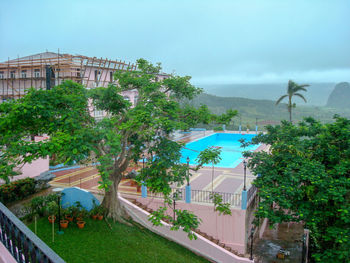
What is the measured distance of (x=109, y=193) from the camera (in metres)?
12.4

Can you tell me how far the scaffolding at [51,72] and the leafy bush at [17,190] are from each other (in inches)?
412

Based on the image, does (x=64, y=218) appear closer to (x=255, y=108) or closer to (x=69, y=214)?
(x=69, y=214)

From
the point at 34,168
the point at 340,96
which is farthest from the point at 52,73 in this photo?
the point at 340,96

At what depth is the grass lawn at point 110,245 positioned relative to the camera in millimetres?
9664

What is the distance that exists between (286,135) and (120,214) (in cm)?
781

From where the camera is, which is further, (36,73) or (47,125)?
(36,73)

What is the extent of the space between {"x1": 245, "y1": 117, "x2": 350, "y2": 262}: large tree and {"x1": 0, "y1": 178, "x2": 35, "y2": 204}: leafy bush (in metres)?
11.1

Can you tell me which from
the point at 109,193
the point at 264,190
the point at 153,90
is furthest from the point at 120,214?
the point at 264,190

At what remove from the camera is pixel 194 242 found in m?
12.4

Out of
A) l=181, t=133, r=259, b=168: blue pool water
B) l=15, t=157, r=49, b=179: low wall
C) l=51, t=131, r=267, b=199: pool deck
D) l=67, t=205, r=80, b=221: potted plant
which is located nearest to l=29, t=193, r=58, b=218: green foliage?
l=67, t=205, r=80, b=221: potted plant

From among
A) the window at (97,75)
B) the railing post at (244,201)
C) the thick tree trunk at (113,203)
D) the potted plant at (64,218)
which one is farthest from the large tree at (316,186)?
the window at (97,75)

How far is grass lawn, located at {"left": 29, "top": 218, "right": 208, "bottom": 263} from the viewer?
966 cm

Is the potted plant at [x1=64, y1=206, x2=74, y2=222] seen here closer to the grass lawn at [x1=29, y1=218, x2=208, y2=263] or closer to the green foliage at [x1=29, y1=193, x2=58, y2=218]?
the grass lawn at [x1=29, y1=218, x2=208, y2=263]

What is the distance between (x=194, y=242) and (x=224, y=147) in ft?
69.9
